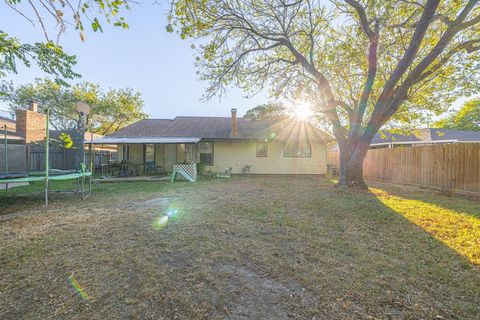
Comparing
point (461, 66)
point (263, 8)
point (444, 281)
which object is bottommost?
point (444, 281)

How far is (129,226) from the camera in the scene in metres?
4.22

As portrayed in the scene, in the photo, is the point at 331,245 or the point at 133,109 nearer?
the point at 331,245

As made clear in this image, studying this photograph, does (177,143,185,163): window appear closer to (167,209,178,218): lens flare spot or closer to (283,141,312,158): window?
A: (283,141,312,158): window

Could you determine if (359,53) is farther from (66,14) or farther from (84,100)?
(84,100)

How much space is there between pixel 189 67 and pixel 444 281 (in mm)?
9864

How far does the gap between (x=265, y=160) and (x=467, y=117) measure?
113ft

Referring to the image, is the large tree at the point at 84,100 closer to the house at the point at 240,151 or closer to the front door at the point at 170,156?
the house at the point at 240,151

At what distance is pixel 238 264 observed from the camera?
2.78 meters

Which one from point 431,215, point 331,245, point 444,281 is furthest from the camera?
point 431,215

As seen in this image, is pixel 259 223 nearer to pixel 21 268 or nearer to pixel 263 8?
pixel 21 268

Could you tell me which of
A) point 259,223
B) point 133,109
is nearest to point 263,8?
point 259,223

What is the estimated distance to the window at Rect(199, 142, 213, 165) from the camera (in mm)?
15039

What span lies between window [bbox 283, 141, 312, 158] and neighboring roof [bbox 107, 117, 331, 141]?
2.04ft

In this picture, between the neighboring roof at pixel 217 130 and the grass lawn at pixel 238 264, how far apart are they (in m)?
9.97
